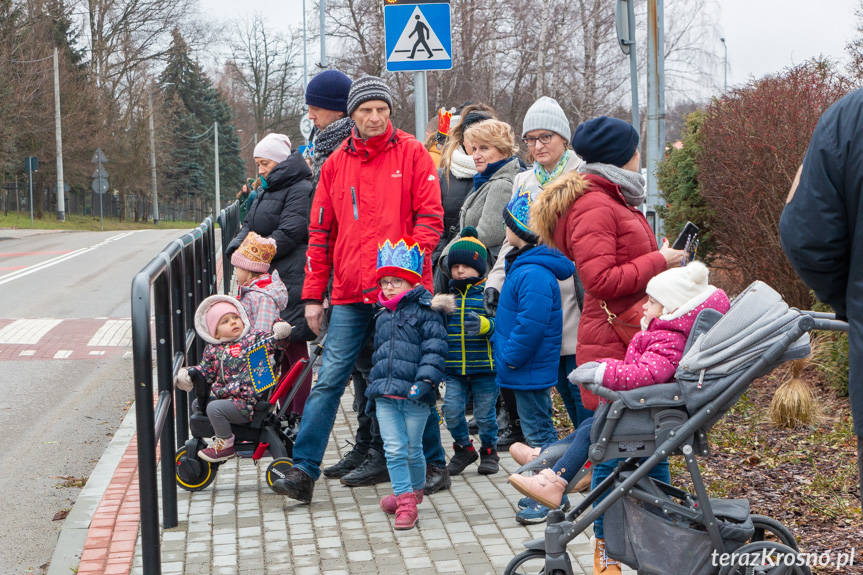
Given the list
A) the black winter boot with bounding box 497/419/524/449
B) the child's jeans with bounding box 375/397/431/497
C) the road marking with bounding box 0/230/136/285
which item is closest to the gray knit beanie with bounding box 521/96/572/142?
the child's jeans with bounding box 375/397/431/497

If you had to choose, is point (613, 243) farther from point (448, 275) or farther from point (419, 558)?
point (448, 275)

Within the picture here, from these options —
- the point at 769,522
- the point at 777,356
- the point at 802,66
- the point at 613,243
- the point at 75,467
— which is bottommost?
the point at 75,467

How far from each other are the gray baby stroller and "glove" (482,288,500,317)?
2.02 meters

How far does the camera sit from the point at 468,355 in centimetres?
582

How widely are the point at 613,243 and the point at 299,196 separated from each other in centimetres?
310

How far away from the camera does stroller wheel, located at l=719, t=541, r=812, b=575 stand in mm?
3430

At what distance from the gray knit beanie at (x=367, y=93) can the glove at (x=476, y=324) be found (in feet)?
4.21

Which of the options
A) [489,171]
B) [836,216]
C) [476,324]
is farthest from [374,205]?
[836,216]

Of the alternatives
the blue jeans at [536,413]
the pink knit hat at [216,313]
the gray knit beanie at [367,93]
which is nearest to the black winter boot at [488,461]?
the blue jeans at [536,413]

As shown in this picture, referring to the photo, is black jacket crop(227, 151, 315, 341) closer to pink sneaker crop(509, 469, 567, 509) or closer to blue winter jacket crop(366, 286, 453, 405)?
blue winter jacket crop(366, 286, 453, 405)

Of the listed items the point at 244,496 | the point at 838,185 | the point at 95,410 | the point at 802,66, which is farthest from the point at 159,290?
the point at 802,66

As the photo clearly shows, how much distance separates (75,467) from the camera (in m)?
6.80

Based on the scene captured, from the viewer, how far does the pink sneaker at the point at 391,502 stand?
16.8 ft

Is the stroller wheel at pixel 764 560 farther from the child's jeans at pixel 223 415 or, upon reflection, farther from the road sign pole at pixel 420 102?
the road sign pole at pixel 420 102
